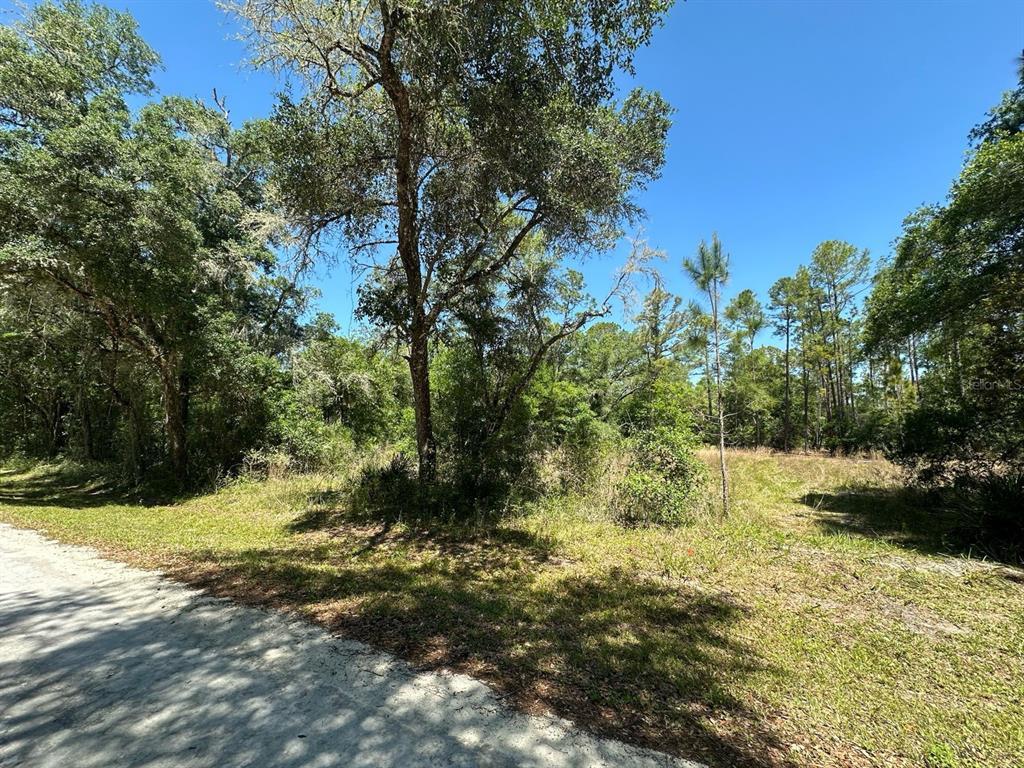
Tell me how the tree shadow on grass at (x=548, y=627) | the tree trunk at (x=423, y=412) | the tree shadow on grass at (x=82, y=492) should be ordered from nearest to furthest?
the tree shadow on grass at (x=548, y=627) < the tree trunk at (x=423, y=412) < the tree shadow on grass at (x=82, y=492)

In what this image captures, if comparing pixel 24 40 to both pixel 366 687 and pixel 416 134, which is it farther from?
pixel 366 687

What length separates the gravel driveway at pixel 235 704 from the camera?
221cm

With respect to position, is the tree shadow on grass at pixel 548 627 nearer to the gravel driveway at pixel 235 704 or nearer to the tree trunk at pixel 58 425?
the gravel driveway at pixel 235 704

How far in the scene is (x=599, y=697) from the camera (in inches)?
112

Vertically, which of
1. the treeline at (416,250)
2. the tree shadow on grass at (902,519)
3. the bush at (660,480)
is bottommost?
the tree shadow on grass at (902,519)

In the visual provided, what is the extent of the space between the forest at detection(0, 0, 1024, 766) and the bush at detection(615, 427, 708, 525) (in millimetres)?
54

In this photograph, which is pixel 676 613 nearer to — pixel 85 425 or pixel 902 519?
pixel 902 519

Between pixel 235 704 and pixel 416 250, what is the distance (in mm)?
7375

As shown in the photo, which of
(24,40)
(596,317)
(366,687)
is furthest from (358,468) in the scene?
(24,40)

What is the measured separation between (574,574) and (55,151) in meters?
12.4

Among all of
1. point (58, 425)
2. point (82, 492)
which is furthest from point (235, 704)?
point (58, 425)

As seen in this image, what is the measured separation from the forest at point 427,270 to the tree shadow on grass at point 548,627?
14 cm

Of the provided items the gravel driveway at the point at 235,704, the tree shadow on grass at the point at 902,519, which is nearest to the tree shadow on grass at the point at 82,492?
the gravel driveway at the point at 235,704

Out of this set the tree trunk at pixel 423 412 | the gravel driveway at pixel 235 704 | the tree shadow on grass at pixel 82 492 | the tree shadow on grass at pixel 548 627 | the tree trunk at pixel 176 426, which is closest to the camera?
the gravel driveway at pixel 235 704
